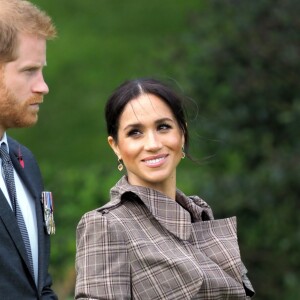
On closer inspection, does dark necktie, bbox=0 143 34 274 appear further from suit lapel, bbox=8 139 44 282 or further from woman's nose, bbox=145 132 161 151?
woman's nose, bbox=145 132 161 151

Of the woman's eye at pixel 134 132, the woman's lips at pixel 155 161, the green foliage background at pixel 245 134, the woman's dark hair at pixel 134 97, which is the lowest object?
the woman's lips at pixel 155 161

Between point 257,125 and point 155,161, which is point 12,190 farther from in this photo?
point 257,125

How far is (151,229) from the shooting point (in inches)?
143

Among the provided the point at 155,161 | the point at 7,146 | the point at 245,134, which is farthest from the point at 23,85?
the point at 245,134

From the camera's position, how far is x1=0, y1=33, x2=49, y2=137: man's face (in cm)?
362

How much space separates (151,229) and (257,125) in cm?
382

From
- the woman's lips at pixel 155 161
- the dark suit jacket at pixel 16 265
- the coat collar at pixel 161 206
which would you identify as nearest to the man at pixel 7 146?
the dark suit jacket at pixel 16 265

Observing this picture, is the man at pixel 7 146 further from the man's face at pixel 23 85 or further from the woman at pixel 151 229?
the woman at pixel 151 229

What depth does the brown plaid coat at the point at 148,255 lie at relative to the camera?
3.50 m

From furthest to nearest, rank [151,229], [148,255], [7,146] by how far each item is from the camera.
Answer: [7,146] → [151,229] → [148,255]

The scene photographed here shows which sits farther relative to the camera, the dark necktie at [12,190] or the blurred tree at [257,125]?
the blurred tree at [257,125]

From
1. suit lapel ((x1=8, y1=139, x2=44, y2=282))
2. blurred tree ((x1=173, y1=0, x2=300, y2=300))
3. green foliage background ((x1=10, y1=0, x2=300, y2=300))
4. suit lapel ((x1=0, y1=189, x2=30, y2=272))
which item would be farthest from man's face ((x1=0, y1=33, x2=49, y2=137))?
blurred tree ((x1=173, y1=0, x2=300, y2=300))

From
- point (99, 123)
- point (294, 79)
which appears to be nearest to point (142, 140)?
point (294, 79)

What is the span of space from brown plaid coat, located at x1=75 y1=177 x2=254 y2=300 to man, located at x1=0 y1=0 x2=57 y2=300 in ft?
0.56
